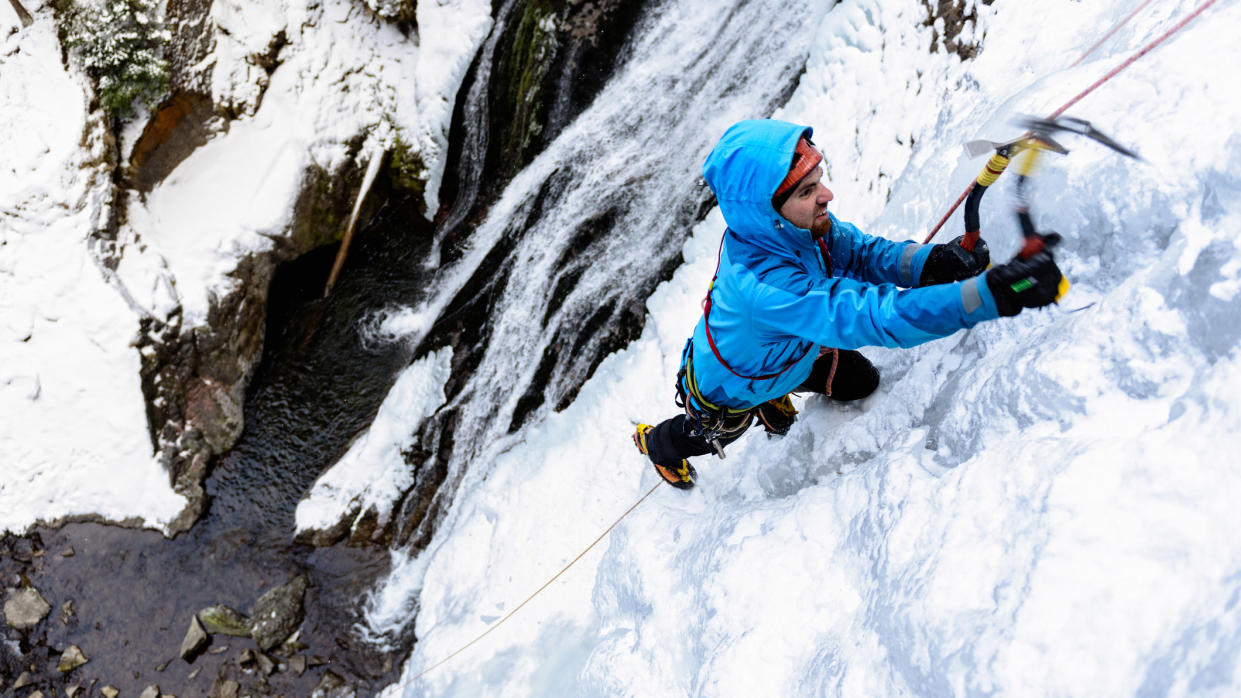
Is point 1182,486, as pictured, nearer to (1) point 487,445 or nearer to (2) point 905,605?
(2) point 905,605

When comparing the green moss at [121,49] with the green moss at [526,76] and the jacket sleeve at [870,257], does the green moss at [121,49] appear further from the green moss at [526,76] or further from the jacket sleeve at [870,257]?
the jacket sleeve at [870,257]

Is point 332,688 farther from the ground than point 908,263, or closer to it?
closer to it

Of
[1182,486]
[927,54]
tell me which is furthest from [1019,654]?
[927,54]

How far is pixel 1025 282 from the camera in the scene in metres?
1.62

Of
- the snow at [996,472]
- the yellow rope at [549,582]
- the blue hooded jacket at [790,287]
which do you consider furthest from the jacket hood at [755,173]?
the yellow rope at [549,582]

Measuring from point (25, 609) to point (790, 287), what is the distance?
7.43 m

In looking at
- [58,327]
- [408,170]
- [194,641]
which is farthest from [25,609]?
[408,170]

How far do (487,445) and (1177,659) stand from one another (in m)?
4.68

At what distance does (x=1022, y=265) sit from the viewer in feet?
5.33

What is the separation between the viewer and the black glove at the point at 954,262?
2291mm

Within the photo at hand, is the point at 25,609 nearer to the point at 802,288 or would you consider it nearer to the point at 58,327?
the point at 58,327

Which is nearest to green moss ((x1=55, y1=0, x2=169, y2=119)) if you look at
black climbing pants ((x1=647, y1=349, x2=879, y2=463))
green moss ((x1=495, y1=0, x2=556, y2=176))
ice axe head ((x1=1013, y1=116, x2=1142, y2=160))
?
green moss ((x1=495, y1=0, x2=556, y2=176))

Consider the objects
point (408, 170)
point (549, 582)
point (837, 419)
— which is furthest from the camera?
point (408, 170)

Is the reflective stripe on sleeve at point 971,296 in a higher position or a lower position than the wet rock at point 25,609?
higher
